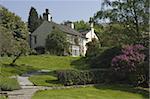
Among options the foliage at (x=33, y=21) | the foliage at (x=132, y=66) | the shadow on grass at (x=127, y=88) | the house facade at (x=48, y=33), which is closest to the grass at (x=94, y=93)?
the shadow on grass at (x=127, y=88)

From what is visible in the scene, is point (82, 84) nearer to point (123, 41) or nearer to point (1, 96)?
point (1, 96)

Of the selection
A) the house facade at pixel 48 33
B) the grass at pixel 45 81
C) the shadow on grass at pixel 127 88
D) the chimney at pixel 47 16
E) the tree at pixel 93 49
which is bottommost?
the shadow on grass at pixel 127 88

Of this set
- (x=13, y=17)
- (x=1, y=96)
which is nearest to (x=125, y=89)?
(x=1, y=96)

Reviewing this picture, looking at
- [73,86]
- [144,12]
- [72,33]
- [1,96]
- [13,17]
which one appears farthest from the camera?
[72,33]

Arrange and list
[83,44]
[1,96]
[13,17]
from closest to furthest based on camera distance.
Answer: [1,96], [13,17], [83,44]

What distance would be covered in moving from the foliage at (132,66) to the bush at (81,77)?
1255mm

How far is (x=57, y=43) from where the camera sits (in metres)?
65.1

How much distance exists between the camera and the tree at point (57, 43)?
6544cm

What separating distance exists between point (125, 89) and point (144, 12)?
11672 mm

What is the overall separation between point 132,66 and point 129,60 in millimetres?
561

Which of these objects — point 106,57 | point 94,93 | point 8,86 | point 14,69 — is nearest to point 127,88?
point 94,93

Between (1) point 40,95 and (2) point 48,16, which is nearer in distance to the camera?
(1) point 40,95

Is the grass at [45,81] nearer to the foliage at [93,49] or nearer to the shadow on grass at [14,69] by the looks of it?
the shadow on grass at [14,69]

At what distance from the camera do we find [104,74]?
32.3m
